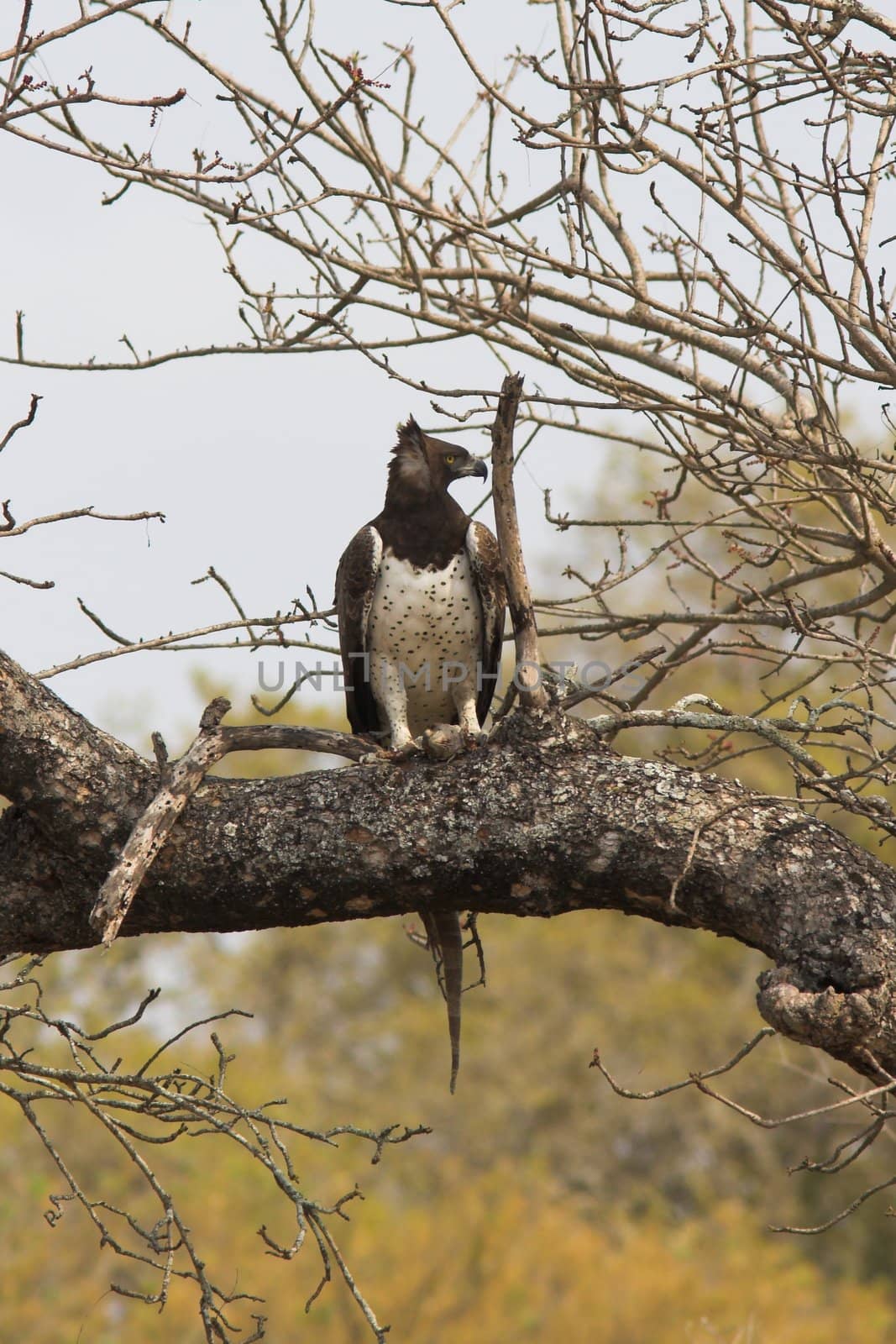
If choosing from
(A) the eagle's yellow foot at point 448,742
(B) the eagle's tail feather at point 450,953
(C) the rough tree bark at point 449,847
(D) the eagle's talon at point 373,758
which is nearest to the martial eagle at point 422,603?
(B) the eagle's tail feather at point 450,953

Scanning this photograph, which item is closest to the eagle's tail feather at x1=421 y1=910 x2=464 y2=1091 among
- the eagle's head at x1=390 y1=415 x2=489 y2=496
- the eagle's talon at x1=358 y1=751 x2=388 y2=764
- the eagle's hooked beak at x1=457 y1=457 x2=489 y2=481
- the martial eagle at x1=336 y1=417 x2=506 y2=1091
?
the eagle's talon at x1=358 y1=751 x2=388 y2=764

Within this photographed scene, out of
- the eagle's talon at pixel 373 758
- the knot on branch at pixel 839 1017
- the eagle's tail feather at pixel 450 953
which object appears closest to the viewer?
the knot on branch at pixel 839 1017

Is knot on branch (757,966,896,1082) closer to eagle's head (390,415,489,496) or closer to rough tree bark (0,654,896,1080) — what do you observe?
rough tree bark (0,654,896,1080)

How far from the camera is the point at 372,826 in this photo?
11.2 feet

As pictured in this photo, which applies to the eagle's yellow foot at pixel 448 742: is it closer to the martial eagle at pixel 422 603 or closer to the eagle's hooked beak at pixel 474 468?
the martial eagle at pixel 422 603

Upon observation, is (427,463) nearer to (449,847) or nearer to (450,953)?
(450,953)

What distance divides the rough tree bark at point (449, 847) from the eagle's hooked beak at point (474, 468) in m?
2.24

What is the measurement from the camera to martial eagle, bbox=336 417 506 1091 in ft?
17.4

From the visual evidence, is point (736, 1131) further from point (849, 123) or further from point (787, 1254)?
point (849, 123)

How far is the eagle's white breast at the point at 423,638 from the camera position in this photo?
530cm

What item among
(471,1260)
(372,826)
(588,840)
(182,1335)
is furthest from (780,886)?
(471,1260)

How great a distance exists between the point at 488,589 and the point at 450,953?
1562mm

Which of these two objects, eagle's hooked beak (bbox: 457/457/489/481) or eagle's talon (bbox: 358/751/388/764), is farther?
eagle's hooked beak (bbox: 457/457/489/481)

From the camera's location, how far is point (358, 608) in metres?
5.42
